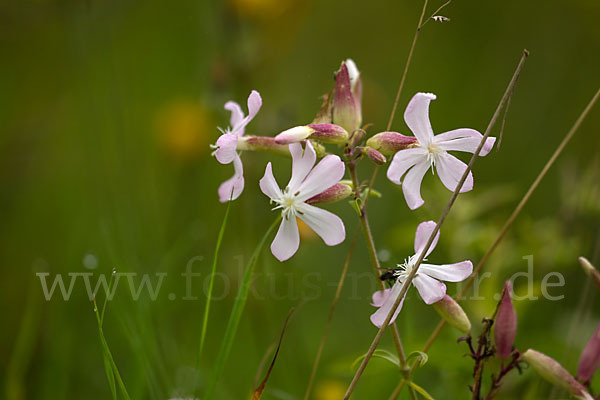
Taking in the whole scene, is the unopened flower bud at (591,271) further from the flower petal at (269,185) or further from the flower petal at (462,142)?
the flower petal at (269,185)

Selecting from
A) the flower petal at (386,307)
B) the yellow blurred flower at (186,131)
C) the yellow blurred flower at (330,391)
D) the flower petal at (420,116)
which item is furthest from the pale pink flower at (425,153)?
the yellow blurred flower at (186,131)

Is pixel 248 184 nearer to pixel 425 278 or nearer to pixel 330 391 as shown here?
pixel 330 391

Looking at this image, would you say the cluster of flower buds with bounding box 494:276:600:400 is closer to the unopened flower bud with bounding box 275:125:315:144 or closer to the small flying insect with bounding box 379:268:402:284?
the small flying insect with bounding box 379:268:402:284

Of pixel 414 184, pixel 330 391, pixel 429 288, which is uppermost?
pixel 414 184

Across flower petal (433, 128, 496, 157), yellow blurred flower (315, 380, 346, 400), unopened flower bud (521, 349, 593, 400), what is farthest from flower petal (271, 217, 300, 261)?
yellow blurred flower (315, 380, 346, 400)

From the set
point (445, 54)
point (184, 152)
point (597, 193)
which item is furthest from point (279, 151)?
point (445, 54)

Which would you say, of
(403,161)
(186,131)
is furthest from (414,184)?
(186,131)
